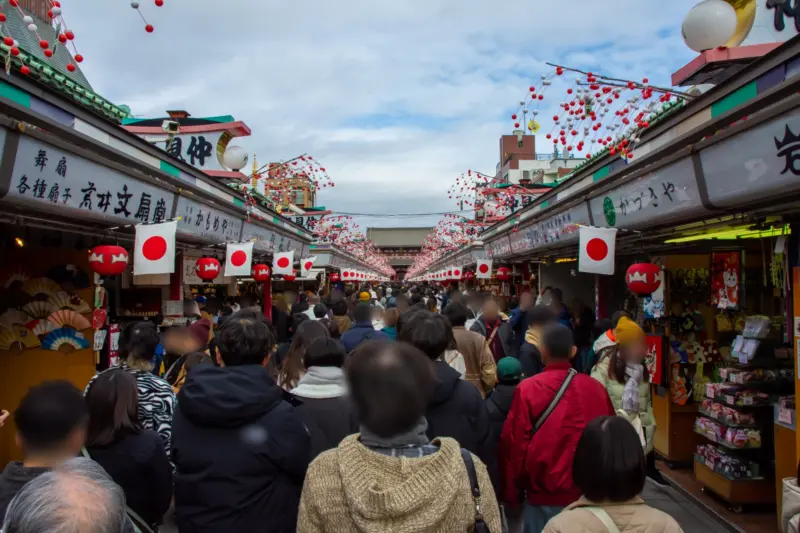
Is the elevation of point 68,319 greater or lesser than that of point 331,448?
greater

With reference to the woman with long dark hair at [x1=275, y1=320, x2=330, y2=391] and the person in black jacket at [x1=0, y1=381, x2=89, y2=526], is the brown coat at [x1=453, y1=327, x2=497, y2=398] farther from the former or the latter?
the person in black jacket at [x1=0, y1=381, x2=89, y2=526]

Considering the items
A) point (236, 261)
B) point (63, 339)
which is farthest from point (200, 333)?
point (236, 261)

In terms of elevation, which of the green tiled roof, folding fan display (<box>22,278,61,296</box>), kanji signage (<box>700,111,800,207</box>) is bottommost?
folding fan display (<box>22,278,61,296</box>)

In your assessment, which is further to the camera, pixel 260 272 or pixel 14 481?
pixel 260 272

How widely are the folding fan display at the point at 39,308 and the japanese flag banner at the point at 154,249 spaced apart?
1.35m

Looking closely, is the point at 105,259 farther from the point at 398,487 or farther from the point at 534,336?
the point at 398,487

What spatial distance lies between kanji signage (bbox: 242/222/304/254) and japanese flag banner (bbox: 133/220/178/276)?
514 cm

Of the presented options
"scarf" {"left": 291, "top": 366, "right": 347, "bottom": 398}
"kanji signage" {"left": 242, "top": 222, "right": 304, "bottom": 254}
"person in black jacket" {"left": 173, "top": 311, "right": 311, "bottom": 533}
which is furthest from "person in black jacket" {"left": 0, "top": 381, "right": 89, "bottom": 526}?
"kanji signage" {"left": 242, "top": 222, "right": 304, "bottom": 254}

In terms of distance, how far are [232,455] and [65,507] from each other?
1.02 metres

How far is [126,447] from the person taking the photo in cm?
325

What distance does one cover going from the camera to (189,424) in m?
2.97

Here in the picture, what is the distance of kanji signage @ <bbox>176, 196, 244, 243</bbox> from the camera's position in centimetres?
895

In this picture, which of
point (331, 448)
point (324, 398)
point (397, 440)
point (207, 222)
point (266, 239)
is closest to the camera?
point (397, 440)

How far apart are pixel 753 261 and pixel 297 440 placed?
7.08m
